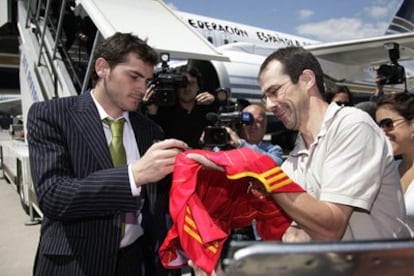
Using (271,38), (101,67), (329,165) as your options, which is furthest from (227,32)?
(329,165)

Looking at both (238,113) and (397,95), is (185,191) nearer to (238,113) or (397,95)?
(238,113)

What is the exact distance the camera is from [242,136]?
281cm

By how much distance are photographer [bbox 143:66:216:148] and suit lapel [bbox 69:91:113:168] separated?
5.69 ft

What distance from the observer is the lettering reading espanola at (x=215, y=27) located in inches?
443

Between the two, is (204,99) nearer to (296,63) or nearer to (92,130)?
Result: (92,130)

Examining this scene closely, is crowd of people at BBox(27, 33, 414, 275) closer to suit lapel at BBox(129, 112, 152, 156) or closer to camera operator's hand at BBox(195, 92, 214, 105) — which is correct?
suit lapel at BBox(129, 112, 152, 156)

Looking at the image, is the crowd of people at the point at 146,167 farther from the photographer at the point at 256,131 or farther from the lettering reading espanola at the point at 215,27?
the lettering reading espanola at the point at 215,27

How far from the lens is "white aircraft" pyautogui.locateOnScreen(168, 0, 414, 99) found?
7410mm

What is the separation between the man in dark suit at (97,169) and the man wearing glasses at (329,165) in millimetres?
454

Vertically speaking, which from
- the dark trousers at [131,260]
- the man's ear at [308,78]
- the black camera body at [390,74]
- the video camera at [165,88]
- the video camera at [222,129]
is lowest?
the dark trousers at [131,260]

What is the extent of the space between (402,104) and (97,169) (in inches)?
67.3

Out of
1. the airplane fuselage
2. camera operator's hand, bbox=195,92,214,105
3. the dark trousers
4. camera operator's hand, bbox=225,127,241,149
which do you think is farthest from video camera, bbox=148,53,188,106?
the airplane fuselage

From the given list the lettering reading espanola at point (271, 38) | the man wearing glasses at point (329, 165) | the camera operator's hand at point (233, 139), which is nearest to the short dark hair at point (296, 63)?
the man wearing glasses at point (329, 165)

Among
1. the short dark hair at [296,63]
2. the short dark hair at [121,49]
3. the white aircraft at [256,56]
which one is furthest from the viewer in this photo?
the white aircraft at [256,56]
